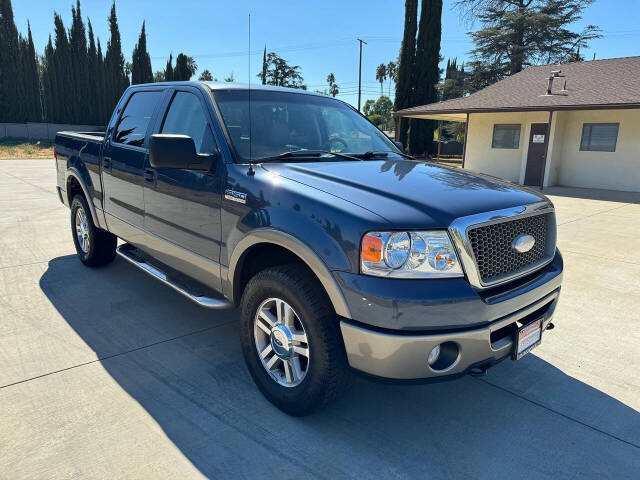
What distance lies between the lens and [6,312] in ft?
13.2

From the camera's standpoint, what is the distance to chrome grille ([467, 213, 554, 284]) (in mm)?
2316

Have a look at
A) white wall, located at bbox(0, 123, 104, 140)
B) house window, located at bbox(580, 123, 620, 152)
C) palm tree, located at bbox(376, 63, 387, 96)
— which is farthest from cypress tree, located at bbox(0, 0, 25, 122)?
palm tree, located at bbox(376, 63, 387, 96)

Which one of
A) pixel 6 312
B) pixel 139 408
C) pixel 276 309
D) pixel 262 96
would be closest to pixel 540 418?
pixel 276 309

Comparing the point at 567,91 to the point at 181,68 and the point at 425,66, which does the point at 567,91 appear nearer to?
the point at 425,66

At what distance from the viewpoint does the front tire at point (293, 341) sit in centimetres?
234

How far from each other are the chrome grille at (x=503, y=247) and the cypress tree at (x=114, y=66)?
42224mm

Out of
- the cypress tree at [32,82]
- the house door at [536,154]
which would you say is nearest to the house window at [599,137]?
the house door at [536,154]

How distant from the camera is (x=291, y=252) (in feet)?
8.58

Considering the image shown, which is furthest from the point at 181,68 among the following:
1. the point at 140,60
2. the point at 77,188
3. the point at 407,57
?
the point at 77,188

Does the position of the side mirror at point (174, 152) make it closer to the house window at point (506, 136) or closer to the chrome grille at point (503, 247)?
the chrome grille at point (503, 247)

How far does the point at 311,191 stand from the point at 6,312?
10.5ft

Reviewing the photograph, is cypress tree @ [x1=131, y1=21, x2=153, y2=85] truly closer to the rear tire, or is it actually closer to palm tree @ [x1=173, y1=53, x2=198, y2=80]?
palm tree @ [x1=173, y1=53, x2=198, y2=80]

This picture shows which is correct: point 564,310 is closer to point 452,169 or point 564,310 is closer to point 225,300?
point 452,169

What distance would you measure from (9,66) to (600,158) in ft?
128
